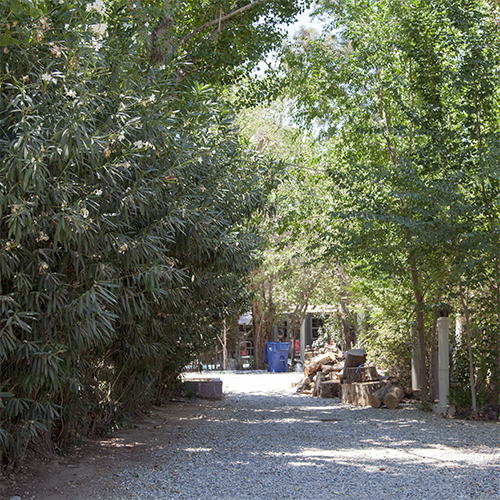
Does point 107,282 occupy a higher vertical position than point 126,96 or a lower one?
lower

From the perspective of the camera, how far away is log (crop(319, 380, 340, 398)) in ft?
40.1

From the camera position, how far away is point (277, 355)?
20250mm

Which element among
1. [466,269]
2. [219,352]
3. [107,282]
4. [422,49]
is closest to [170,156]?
[107,282]

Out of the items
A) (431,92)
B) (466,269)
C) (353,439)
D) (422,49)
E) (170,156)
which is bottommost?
(353,439)

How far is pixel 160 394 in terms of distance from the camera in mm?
10312

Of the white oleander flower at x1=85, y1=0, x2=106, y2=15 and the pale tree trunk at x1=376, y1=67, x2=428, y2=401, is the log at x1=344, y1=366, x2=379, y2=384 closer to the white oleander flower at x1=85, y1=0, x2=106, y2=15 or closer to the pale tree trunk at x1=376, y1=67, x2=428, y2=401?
the pale tree trunk at x1=376, y1=67, x2=428, y2=401

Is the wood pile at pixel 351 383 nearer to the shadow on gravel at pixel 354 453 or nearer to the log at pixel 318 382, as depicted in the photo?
the log at pixel 318 382

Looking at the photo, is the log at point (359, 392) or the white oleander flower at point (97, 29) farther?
the log at point (359, 392)

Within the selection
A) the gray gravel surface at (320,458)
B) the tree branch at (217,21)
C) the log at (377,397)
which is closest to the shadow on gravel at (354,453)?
the gray gravel surface at (320,458)

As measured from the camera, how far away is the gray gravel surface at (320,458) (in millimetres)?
4598

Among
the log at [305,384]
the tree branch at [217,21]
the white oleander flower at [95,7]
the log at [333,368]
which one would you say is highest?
the tree branch at [217,21]

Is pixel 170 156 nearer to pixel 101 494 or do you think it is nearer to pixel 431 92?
pixel 101 494

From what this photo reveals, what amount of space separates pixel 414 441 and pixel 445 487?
2163mm

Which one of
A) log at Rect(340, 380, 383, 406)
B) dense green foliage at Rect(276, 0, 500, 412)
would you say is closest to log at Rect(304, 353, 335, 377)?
log at Rect(340, 380, 383, 406)
